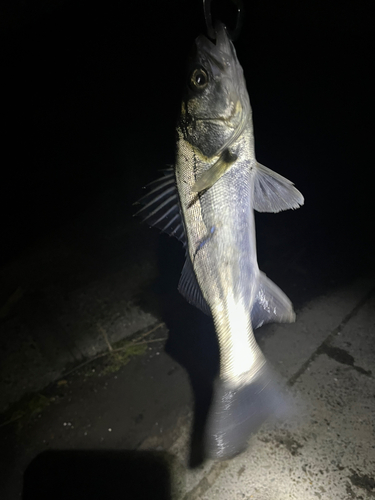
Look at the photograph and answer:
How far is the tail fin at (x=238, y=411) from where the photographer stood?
1.39 metres

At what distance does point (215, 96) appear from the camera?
1.26 meters

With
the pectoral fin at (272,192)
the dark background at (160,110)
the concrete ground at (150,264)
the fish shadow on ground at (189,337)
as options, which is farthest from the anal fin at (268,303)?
the dark background at (160,110)

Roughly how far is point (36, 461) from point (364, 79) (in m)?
4.70

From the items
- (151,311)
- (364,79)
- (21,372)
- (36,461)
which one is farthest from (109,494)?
(364,79)

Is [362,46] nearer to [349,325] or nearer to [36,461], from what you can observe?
[349,325]

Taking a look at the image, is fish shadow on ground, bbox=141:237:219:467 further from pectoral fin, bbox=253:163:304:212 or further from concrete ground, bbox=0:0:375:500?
pectoral fin, bbox=253:163:304:212

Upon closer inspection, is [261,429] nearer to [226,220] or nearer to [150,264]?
[226,220]

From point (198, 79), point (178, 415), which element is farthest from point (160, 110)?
point (178, 415)

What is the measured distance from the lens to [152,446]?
218 cm

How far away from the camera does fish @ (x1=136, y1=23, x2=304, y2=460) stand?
127 centimetres

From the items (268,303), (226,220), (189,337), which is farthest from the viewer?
(189,337)

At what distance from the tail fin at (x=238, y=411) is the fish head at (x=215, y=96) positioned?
101cm

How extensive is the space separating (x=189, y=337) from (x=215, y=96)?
221cm

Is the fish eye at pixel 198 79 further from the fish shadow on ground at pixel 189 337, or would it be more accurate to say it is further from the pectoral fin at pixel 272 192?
the fish shadow on ground at pixel 189 337
